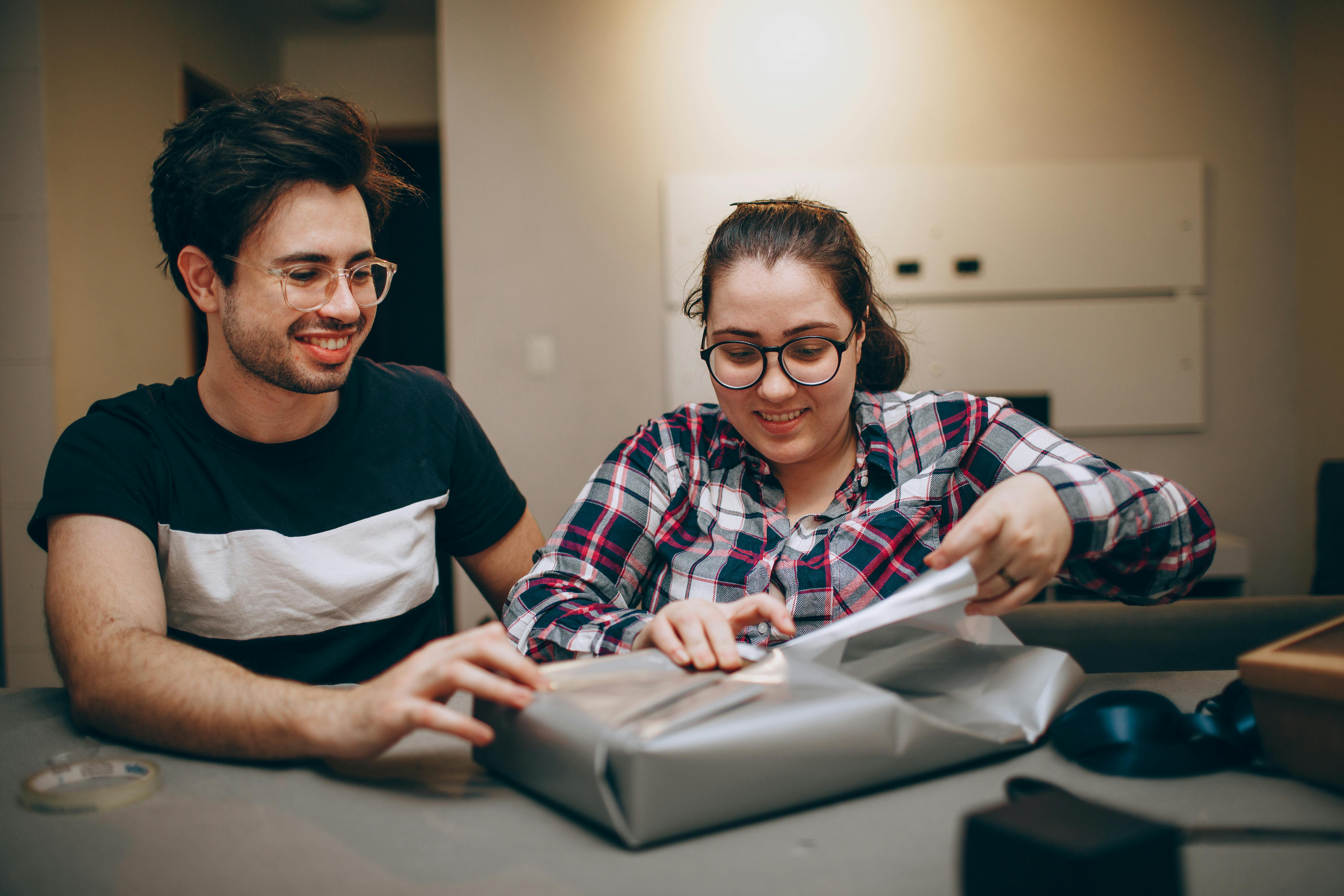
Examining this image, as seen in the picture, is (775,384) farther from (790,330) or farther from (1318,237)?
(1318,237)

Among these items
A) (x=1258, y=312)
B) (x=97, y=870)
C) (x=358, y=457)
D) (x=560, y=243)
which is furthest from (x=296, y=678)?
(x=1258, y=312)

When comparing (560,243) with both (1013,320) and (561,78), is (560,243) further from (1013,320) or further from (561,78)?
(1013,320)

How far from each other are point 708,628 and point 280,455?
765 mm

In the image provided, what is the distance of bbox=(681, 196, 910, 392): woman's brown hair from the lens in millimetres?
1126

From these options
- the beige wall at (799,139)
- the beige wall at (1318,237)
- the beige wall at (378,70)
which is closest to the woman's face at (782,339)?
the beige wall at (799,139)

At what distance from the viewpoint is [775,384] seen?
1065 mm

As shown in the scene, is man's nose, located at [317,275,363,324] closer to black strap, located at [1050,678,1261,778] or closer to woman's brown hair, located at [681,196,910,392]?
woman's brown hair, located at [681,196,910,392]

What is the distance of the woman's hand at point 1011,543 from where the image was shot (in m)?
0.75

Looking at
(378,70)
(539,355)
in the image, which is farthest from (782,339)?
(378,70)

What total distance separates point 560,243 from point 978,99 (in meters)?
1.50

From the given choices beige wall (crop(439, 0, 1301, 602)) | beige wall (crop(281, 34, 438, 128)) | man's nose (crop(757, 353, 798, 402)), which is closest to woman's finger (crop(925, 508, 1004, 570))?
man's nose (crop(757, 353, 798, 402))

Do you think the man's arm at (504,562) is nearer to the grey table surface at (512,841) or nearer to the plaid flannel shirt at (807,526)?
the plaid flannel shirt at (807,526)

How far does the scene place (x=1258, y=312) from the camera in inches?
113

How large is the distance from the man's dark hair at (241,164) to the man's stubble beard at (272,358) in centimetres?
7
